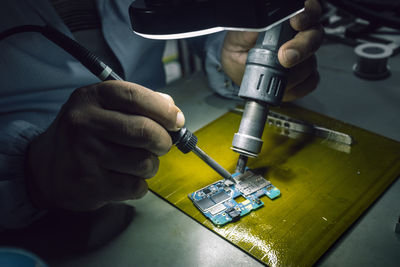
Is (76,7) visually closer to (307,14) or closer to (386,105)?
(307,14)

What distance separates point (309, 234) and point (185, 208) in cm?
26

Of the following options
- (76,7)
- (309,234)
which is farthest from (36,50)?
(309,234)

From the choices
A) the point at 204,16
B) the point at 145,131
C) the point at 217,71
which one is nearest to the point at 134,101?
the point at 145,131

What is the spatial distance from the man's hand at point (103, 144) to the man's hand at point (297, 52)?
0.32m

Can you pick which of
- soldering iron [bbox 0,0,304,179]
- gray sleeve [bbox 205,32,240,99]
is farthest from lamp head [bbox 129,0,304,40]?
gray sleeve [bbox 205,32,240,99]

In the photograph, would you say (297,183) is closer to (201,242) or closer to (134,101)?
Answer: (201,242)

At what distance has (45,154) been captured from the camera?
0.70 metres

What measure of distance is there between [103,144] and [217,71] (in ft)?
2.12

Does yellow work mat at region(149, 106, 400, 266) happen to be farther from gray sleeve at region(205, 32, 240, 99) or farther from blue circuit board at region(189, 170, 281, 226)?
gray sleeve at region(205, 32, 240, 99)

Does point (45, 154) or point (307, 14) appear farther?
point (307, 14)

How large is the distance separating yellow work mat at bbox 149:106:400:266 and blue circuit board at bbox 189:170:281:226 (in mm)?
14

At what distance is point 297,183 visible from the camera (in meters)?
0.77

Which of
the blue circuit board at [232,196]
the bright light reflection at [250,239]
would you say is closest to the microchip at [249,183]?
the blue circuit board at [232,196]

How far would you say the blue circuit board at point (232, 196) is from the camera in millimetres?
704
